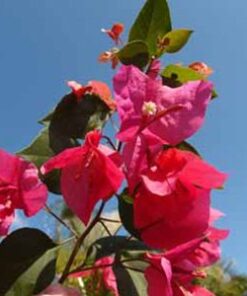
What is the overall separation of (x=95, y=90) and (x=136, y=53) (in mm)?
68

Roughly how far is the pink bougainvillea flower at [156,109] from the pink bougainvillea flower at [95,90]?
0.28ft

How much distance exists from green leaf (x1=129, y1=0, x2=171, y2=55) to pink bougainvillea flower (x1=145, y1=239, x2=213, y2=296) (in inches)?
10.8

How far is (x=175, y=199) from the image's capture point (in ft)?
1.67

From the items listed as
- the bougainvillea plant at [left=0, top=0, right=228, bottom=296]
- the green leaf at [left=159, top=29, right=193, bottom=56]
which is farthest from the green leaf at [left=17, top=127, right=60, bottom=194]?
the green leaf at [left=159, top=29, right=193, bottom=56]

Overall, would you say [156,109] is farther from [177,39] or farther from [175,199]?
[177,39]

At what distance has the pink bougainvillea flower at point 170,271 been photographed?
1.63 feet

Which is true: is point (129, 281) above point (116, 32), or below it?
below

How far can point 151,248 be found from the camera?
0.59 metres

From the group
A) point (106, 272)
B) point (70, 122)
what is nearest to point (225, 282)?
point (106, 272)

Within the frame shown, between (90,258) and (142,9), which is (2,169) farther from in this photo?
(142,9)

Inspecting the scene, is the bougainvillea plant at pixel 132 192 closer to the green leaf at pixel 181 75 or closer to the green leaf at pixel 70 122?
→ the green leaf at pixel 70 122

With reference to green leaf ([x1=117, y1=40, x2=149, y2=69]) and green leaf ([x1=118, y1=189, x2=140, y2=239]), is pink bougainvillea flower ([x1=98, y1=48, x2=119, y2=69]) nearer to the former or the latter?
green leaf ([x1=117, y1=40, x2=149, y2=69])

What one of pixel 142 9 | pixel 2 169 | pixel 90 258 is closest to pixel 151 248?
pixel 90 258

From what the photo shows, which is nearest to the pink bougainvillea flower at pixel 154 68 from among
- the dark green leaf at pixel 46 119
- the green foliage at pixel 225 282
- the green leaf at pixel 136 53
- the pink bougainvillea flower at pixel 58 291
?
the green leaf at pixel 136 53
